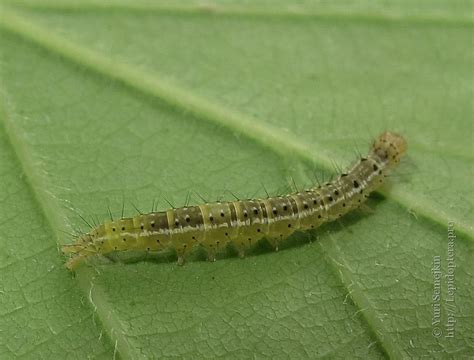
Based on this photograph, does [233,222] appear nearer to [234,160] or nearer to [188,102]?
[234,160]

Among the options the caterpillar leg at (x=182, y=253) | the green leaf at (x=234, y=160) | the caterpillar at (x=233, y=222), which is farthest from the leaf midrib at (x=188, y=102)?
the caterpillar leg at (x=182, y=253)

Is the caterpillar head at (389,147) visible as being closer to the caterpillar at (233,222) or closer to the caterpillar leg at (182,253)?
the caterpillar at (233,222)

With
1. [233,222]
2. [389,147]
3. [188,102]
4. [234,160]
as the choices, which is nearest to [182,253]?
[233,222]

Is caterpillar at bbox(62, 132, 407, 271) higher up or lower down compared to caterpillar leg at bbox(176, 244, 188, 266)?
higher up

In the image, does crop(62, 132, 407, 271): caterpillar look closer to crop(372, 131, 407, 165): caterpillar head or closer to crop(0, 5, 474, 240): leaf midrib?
crop(372, 131, 407, 165): caterpillar head

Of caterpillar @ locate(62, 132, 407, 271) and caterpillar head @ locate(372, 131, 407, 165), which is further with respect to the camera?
caterpillar head @ locate(372, 131, 407, 165)

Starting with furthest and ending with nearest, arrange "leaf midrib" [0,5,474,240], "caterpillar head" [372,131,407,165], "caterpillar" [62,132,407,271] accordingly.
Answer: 1. "caterpillar head" [372,131,407,165]
2. "leaf midrib" [0,5,474,240]
3. "caterpillar" [62,132,407,271]

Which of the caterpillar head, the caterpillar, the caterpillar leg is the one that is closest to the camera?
the caterpillar

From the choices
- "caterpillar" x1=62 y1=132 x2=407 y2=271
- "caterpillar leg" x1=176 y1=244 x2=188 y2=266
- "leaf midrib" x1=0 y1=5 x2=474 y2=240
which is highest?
"leaf midrib" x1=0 y1=5 x2=474 y2=240

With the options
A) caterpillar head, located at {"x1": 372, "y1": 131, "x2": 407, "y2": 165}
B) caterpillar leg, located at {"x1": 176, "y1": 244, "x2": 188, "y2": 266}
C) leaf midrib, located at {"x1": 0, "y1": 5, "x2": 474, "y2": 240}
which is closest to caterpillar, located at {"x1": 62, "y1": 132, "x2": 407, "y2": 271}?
caterpillar leg, located at {"x1": 176, "y1": 244, "x2": 188, "y2": 266}
